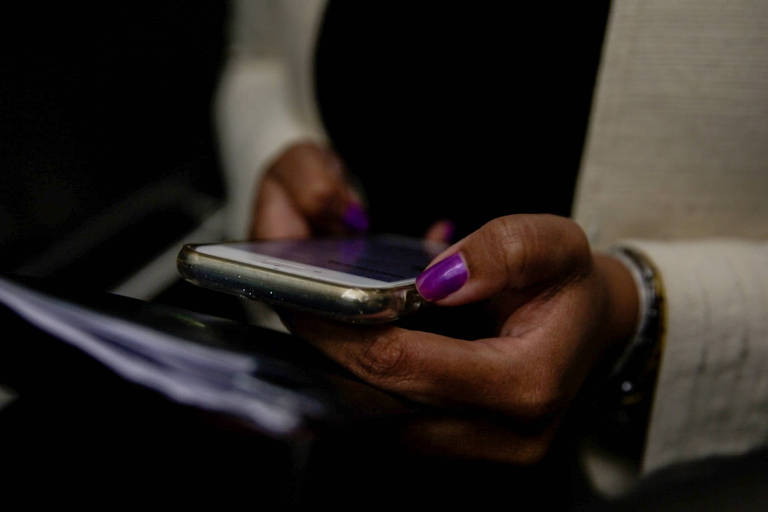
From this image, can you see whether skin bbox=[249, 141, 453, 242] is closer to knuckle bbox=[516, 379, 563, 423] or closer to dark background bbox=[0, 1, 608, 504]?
dark background bbox=[0, 1, 608, 504]

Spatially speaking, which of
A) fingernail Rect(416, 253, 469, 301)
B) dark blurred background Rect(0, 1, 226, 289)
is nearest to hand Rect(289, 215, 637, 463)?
fingernail Rect(416, 253, 469, 301)

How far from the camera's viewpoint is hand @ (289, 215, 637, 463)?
0.77 ft

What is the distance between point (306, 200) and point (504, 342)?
324mm

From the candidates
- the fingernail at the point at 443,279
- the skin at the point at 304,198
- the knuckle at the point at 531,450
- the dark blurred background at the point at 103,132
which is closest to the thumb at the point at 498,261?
the fingernail at the point at 443,279

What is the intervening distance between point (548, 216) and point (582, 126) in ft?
0.41

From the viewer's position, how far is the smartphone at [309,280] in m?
0.20

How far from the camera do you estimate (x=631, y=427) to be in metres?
0.39

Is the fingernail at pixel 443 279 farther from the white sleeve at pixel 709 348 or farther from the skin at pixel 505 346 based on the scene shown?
the white sleeve at pixel 709 348

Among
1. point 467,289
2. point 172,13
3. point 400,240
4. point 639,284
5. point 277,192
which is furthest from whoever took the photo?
point 172,13

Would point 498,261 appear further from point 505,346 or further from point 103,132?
point 103,132

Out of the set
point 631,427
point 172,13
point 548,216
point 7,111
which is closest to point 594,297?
point 548,216

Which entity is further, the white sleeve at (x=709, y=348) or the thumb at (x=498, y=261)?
the white sleeve at (x=709, y=348)

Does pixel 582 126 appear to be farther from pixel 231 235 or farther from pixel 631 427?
pixel 231 235

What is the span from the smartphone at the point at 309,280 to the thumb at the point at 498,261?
0.01 metres
